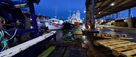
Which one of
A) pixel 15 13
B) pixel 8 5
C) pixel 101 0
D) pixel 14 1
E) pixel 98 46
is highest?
pixel 101 0

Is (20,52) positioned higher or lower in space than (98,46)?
higher

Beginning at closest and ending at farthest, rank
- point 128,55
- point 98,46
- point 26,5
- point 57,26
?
point 128,55, point 98,46, point 26,5, point 57,26

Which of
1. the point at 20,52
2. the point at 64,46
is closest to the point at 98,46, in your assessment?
the point at 64,46

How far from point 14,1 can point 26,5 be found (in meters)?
1.24

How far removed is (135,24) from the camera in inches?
475

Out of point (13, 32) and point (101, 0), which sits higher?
point (101, 0)

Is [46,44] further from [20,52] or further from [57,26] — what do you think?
[57,26]

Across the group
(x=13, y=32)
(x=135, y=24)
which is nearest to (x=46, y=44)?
(x=13, y=32)

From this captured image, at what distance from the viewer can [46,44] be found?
432 centimetres

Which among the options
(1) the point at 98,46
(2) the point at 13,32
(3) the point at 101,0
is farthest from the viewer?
(3) the point at 101,0

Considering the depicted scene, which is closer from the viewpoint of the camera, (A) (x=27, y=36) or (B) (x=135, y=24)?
(A) (x=27, y=36)

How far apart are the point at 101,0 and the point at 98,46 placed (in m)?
10.2

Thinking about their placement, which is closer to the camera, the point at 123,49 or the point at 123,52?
the point at 123,52

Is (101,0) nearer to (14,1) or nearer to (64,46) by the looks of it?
(64,46)
